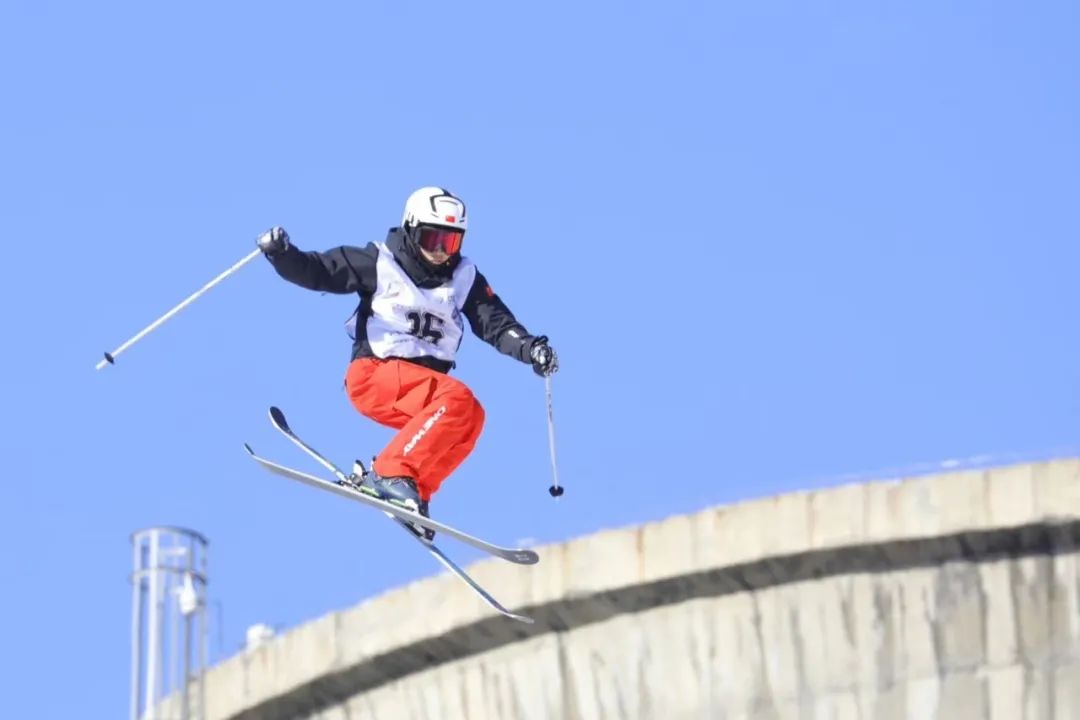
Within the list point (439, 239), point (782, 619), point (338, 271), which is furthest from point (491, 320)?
point (782, 619)

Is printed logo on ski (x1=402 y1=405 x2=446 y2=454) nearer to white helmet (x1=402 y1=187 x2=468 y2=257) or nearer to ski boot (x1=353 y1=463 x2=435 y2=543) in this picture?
ski boot (x1=353 y1=463 x2=435 y2=543)

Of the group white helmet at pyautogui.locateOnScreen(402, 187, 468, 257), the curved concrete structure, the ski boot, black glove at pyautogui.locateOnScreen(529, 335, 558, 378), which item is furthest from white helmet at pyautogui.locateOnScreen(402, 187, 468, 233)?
the curved concrete structure

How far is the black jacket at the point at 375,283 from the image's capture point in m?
23.6

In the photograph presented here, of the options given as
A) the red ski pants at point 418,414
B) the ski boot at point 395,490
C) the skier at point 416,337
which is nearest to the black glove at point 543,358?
the skier at point 416,337

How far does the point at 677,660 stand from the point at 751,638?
0.68m

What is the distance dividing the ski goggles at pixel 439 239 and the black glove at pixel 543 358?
41.1 inches

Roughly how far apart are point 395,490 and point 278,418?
1876 mm

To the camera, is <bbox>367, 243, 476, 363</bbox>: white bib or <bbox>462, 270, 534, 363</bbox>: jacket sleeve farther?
<bbox>462, 270, 534, 363</bbox>: jacket sleeve

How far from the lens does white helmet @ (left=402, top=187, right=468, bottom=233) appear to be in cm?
2356

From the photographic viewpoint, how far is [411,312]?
23.8 meters

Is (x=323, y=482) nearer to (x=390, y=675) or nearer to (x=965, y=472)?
(x=390, y=675)

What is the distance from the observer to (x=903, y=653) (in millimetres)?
23734

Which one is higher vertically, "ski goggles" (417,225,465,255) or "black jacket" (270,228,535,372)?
"ski goggles" (417,225,465,255)

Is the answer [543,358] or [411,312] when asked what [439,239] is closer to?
[411,312]
